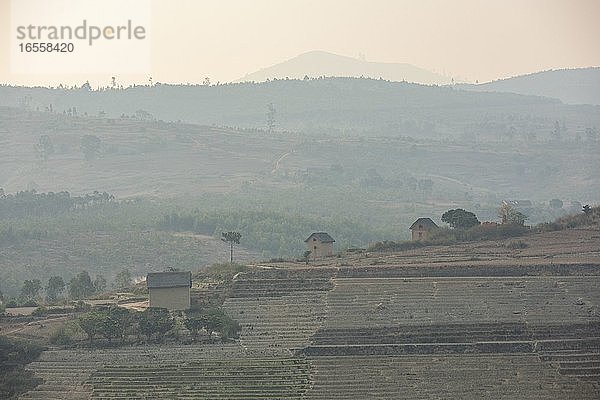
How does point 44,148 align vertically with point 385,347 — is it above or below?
above

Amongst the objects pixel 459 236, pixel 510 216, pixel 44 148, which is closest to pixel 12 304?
pixel 459 236

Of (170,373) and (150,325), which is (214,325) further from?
(170,373)

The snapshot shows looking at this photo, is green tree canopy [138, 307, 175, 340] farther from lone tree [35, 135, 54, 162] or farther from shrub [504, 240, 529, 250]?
lone tree [35, 135, 54, 162]

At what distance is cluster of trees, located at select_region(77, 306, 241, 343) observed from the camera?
35219mm

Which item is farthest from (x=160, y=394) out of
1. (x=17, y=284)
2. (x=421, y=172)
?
(x=421, y=172)

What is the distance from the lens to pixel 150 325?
3525 cm

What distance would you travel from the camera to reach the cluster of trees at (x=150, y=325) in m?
35.2

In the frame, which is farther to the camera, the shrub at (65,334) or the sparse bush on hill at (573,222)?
the sparse bush on hill at (573,222)

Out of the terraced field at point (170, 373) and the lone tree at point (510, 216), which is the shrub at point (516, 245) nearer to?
the lone tree at point (510, 216)

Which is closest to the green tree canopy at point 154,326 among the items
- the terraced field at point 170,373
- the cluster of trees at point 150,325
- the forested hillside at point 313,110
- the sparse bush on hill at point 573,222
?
the cluster of trees at point 150,325

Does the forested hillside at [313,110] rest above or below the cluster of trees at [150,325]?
above

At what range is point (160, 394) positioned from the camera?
1209 inches

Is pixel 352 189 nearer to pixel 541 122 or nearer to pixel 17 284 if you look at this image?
pixel 17 284

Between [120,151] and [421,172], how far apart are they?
109ft
